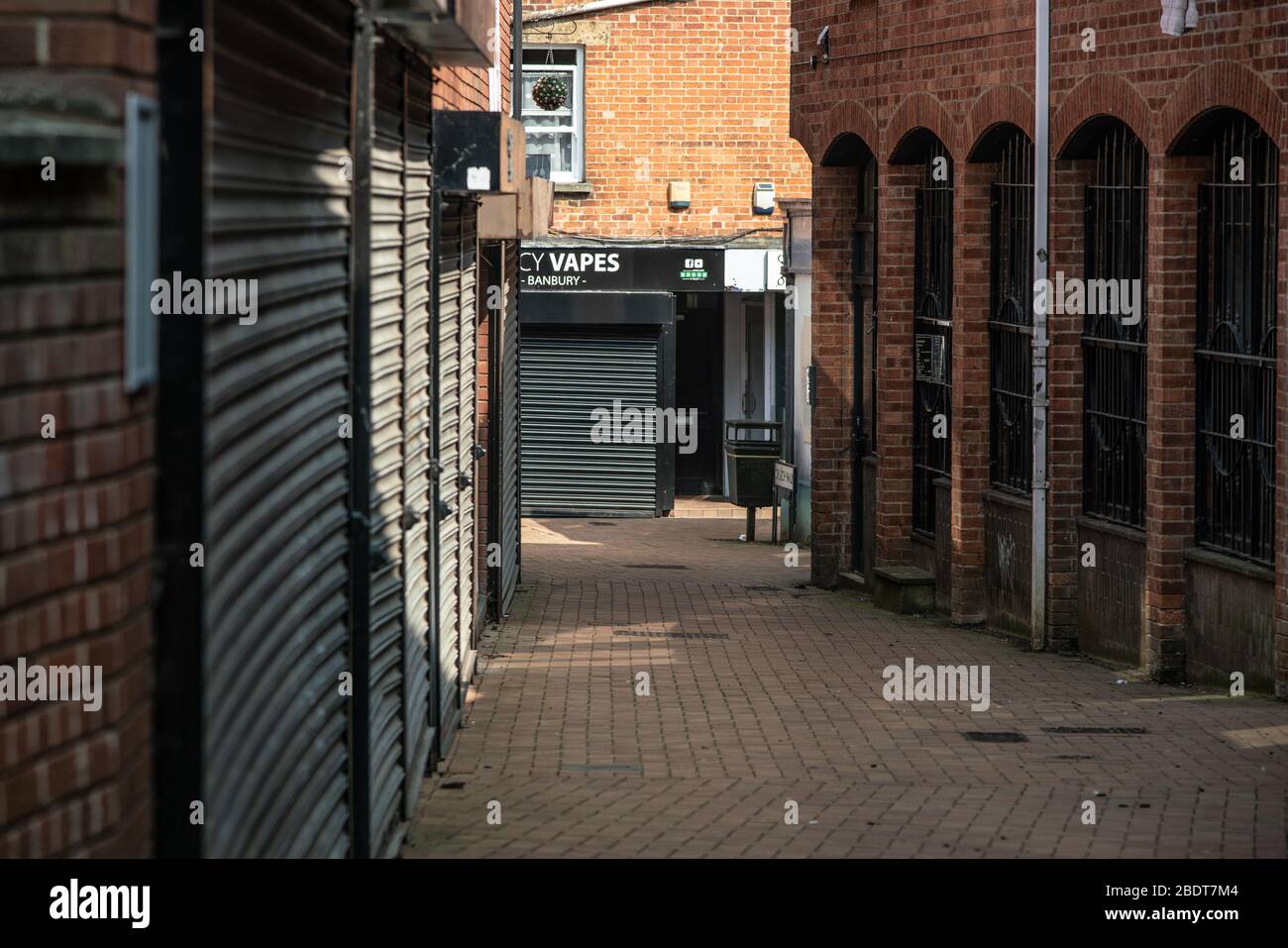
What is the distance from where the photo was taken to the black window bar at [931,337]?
1669cm

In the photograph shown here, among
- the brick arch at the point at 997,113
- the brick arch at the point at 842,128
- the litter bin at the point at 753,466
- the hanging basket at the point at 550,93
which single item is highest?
the hanging basket at the point at 550,93

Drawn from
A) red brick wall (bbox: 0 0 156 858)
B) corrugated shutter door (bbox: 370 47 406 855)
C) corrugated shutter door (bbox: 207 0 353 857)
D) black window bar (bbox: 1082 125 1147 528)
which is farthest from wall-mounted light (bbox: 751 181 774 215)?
red brick wall (bbox: 0 0 156 858)

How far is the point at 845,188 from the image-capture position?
1878 cm

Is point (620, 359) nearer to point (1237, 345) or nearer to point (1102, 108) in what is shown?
point (1102, 108)

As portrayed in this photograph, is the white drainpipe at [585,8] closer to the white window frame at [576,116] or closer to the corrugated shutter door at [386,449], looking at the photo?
the white window frame at [576,116]

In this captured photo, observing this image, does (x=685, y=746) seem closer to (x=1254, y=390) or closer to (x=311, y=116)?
(x=1254, y=390)

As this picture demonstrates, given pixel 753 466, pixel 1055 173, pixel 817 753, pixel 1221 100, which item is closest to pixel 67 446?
pixel 817 753

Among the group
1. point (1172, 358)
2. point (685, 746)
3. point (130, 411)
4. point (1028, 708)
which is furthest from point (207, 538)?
point (1172, 358)

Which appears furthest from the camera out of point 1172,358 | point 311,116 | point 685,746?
point 1172,358

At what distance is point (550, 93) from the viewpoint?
25422 millimetres

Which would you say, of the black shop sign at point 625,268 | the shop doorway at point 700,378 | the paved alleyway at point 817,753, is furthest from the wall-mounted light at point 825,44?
the shop doorway at point 700,378

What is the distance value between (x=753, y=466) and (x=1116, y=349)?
9.93 meters

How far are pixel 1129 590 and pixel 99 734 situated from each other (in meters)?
10.8

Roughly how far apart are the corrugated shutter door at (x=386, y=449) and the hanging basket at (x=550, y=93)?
17842 mm
